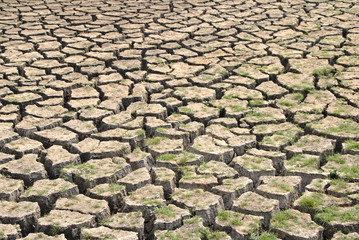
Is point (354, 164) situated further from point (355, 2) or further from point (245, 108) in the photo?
point (355, 2)

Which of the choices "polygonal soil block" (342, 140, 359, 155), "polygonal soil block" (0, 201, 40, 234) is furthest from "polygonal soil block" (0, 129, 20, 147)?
"polygonal soil block" (342, 140, 359, 155)

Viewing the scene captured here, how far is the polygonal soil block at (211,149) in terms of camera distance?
14.1 ft

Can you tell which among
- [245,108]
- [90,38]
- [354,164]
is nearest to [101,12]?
[90,38]

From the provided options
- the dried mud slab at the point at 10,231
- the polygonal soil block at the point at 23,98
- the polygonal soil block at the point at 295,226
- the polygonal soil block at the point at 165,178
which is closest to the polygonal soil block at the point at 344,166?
the polygonal soil block at the point at 295,226

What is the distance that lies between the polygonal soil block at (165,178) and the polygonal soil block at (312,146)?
38.0 inches

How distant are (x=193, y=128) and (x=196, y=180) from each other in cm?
90

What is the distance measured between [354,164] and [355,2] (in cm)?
611

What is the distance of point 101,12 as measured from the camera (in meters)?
8.97

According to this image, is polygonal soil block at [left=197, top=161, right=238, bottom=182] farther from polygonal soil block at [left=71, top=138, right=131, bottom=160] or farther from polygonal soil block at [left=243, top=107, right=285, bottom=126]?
polygonal soil block at [left=243, top=107, right=285, bottom=126]

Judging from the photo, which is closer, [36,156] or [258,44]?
[36,156]

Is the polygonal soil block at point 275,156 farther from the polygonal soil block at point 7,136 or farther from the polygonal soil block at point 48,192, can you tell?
the polygonal soil block at point 7,136

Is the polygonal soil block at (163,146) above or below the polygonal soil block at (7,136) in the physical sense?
above

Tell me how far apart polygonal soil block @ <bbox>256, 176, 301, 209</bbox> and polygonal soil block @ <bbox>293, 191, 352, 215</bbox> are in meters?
0.07

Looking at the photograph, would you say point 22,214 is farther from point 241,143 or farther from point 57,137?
point 241,143
